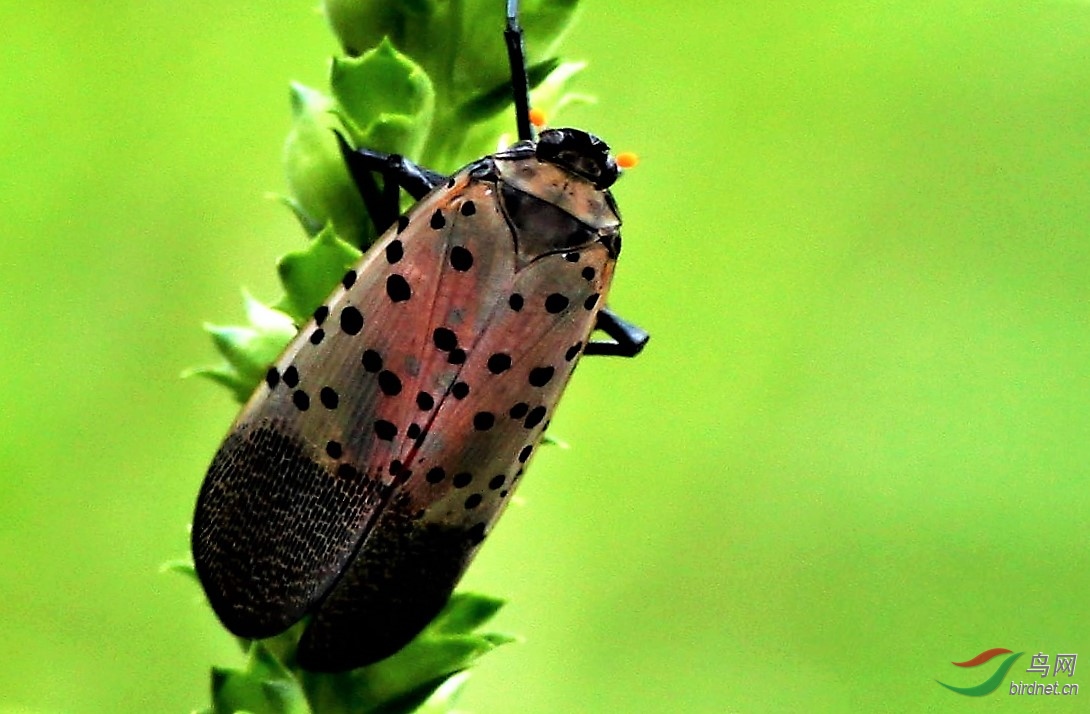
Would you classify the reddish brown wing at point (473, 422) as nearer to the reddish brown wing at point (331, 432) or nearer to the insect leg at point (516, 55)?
the reddish brown wing at point (331, 432)

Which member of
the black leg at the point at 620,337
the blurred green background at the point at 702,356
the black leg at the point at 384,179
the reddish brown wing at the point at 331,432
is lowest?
the reddish brown wing at the point at 331,432

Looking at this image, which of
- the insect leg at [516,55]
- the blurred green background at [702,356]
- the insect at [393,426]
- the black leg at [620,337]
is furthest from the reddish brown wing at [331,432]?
the blurred green background at [702,356]

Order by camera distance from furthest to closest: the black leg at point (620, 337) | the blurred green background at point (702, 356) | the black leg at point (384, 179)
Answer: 1. the blurred green background at point (702, 356)
2. the black leg at point (620, 337)
3. the black leg at point (384, 179)

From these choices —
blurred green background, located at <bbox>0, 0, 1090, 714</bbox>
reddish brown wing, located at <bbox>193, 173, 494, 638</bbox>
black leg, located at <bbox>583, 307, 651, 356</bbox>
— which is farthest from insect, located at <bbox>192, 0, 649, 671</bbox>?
blurred green background, located at <bbox>0, 0, 1090, 714</bbox>

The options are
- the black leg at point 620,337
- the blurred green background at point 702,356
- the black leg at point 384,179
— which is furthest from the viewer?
the blurred green background at point 702,356

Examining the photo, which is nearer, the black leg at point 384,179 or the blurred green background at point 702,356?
the black leg at point 384,179

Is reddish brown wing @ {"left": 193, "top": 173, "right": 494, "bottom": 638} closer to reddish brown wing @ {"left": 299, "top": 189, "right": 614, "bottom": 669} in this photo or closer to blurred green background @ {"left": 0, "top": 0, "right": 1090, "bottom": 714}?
reddish brown wing @ {"left": 299, "top": 189, "right": 614, "bottom": 669}

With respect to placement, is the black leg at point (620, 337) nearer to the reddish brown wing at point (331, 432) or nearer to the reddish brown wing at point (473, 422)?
the reddish brown wing at point (473, 422)

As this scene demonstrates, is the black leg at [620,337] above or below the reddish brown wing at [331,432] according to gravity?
above
